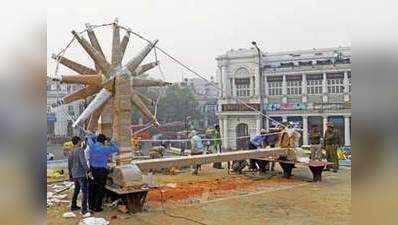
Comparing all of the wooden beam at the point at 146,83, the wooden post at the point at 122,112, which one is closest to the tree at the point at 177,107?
the wooden beam at the point at 146,83

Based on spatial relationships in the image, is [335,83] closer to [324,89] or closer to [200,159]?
[324,89]

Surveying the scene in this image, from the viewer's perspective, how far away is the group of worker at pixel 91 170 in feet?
28.5

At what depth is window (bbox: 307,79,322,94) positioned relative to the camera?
1469 inches

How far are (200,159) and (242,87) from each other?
25.4 meters

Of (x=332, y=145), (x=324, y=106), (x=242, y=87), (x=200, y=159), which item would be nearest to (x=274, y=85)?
(x=242, y=87)

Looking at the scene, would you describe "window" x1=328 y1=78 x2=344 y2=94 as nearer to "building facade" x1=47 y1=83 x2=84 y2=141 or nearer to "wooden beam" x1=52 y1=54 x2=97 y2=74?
"building facade" x1=47 y1=83 x2=84 y2=141

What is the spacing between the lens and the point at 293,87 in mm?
38344

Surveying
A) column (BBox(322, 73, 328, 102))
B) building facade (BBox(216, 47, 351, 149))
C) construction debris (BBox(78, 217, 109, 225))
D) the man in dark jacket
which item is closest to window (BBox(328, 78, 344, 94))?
building facade (BBox(216, 47, 351, 149))

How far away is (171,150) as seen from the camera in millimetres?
19406

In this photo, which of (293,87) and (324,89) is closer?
(324,89)

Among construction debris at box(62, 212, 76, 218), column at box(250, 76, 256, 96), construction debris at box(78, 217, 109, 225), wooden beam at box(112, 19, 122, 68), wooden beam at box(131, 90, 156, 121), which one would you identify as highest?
column at box(250, 76, 256, 96)
